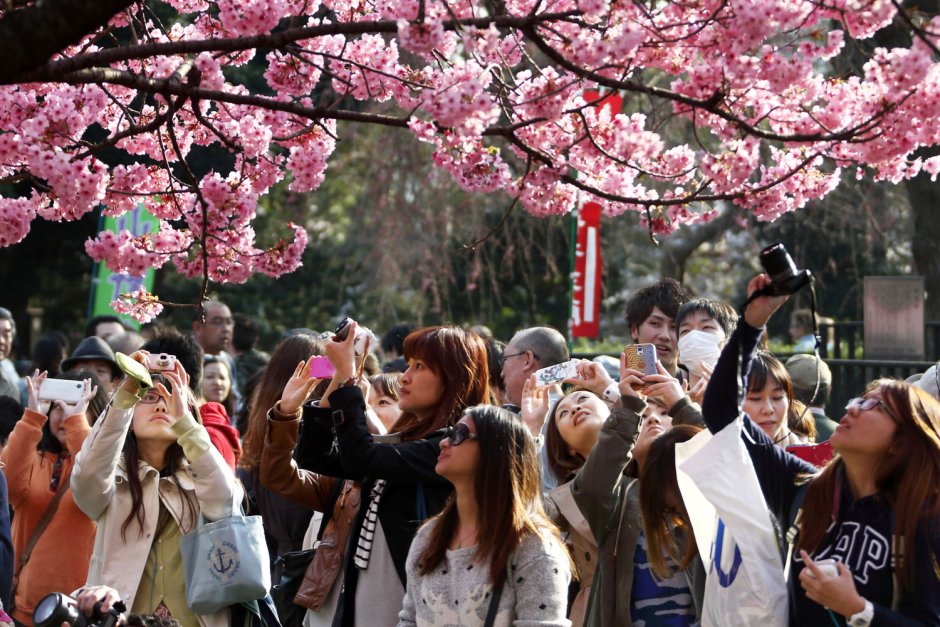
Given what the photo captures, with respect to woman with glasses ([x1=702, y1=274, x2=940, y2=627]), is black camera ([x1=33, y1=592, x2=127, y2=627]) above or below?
below

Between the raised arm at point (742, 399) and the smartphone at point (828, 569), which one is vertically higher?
the raised arm at point (742, 399)

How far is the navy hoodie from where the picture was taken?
10.2ft

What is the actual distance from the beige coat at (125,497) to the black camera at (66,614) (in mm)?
1024

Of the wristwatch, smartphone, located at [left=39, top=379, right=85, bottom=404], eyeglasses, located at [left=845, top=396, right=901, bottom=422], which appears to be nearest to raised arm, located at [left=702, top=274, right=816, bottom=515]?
eyeglasses, located at [left=845, top=396, right=901, bottom=422]

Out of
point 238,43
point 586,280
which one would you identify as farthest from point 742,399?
point 586,280

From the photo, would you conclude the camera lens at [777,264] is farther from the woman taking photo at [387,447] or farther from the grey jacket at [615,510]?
the woman taking photo at [387,447]

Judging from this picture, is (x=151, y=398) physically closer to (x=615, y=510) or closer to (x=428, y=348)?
(x=428, y=348)

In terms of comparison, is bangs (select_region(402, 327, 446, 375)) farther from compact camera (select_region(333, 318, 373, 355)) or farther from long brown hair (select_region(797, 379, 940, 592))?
long brown hair (select_region(797, 379, 940, 592))

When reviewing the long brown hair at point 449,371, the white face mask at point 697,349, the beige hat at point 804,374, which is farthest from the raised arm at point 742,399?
the beige hat at point 804,374

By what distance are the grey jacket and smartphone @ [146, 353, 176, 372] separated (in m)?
1.47

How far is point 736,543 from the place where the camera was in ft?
11.1

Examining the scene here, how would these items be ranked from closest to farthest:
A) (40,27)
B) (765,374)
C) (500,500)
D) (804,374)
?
(40,27) < (500,500) < (765,374) < (804,374)

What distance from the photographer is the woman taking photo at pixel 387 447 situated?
4.00 metres

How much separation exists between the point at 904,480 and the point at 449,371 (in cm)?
153
